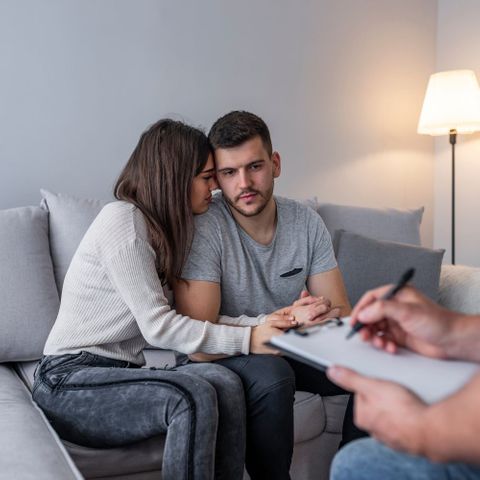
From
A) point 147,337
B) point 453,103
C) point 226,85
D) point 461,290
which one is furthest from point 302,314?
point 453,103

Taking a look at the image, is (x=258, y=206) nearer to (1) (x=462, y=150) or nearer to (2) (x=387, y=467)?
(2) (x=387, y=467)

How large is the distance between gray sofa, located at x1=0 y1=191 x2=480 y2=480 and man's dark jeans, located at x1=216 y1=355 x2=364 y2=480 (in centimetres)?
22

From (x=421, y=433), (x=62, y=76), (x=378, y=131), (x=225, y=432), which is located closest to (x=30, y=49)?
(x=62, y=76)

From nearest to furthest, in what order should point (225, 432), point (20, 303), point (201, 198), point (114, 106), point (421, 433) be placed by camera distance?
1. point (421, 433)
2. point (225, 432)
3. point (201, 198)
4. point (20, 303)
5. point (114, 106)

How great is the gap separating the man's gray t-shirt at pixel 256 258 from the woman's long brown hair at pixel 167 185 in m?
0.09

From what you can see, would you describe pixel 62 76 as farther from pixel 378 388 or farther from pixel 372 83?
pixel 378 388

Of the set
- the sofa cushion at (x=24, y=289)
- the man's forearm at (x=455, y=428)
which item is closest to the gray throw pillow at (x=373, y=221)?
the sofa cushion at (x=24, y=289)

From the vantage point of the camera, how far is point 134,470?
1.45m

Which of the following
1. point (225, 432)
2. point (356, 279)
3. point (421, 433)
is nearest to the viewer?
point (421, 433)

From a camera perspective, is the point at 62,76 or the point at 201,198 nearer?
the point at 201,198

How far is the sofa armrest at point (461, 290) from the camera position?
2.21 meters

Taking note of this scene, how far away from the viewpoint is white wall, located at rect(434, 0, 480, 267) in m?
3.35

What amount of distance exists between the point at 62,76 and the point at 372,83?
5.31ft

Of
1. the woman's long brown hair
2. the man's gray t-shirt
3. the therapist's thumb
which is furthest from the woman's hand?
the therapist's thumb
